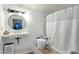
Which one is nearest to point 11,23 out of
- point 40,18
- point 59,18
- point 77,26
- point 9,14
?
point 9,14

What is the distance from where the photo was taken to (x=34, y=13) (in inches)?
52.2

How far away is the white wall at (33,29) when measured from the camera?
1.31m

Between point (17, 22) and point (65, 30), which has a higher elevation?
point (17, 22)

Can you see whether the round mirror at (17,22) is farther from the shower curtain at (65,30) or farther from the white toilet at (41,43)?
the shower curtain at (65,30)

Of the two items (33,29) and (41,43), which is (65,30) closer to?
(41,43)

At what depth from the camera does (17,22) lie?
132 cm

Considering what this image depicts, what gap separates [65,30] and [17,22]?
114 centimetres

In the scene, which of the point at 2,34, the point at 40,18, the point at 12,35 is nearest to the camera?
the point at 2,34

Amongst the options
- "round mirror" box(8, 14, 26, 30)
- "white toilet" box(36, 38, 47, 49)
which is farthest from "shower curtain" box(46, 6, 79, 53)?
"round mirror" box(8, 14, 26, 30)

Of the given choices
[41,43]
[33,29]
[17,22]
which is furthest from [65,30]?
[17,22]

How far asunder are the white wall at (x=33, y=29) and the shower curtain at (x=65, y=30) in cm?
21

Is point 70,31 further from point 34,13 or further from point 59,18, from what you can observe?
point 34,13
